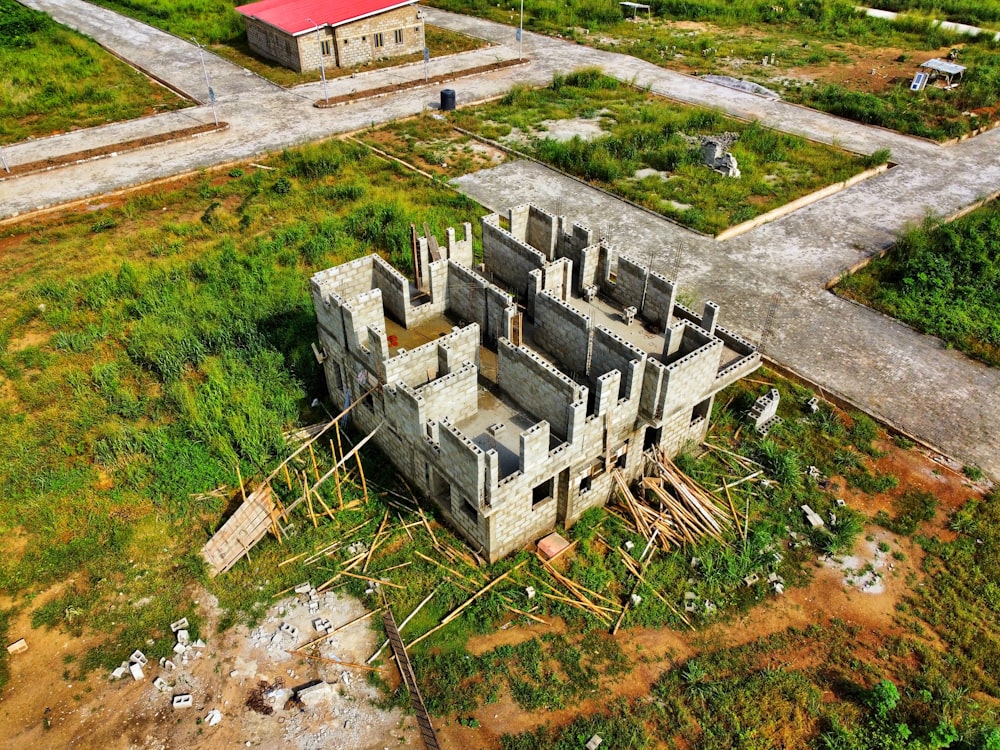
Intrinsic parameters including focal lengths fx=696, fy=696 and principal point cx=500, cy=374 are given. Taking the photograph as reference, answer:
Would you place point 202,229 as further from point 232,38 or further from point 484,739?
point 232,38

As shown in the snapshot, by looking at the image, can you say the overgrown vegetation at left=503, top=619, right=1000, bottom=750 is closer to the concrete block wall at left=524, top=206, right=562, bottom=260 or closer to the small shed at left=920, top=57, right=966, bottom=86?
the concrete block wall at left=524, top=206, right=562, bottom=260

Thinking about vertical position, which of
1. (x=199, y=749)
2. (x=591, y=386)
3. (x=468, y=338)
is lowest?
(x=199, y=749)

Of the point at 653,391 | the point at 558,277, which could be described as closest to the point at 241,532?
the point at 653,391

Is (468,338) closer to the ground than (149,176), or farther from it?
farther from it

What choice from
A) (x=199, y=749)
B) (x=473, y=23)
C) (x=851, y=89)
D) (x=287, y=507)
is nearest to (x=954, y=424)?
(x=287, y=507)

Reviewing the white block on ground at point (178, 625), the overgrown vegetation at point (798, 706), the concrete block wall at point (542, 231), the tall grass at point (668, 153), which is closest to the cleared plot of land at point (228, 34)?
the tall grass at point (668, 153)

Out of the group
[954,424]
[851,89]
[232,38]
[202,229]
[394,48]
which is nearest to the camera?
[954,424]
